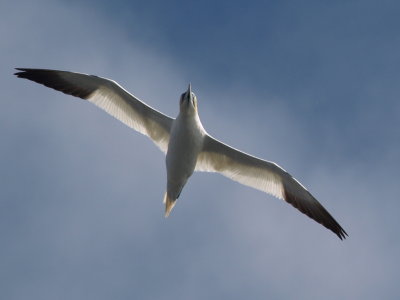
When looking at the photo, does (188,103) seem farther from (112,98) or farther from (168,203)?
(168,203)

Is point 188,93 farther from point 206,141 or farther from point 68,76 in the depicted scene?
point 68,76

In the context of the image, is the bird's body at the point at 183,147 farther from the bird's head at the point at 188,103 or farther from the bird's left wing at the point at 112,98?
the bird's left wing at the point at 112,98

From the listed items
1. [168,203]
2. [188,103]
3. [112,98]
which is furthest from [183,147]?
[112,98]

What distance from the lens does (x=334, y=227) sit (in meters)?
23.4

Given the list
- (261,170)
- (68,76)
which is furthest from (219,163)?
(68,76)

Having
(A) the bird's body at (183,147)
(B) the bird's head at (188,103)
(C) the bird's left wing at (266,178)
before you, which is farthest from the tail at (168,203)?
(B) the bird's head at (188,103)

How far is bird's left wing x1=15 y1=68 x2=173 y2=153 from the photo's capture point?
22359 millimetres

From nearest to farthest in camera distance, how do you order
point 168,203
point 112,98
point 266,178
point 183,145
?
point 183,145, point 168,203, point 112,98, point 266,178

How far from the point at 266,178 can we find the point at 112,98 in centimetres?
464

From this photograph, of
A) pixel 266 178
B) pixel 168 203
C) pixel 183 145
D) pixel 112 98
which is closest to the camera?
pixel 183 145

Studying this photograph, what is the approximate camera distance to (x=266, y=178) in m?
23.5

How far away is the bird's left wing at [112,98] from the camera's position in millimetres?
22359

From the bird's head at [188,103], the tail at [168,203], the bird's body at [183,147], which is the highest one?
the bird's head at [188,103]

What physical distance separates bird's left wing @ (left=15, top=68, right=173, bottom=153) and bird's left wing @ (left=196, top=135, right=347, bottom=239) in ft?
4.32
